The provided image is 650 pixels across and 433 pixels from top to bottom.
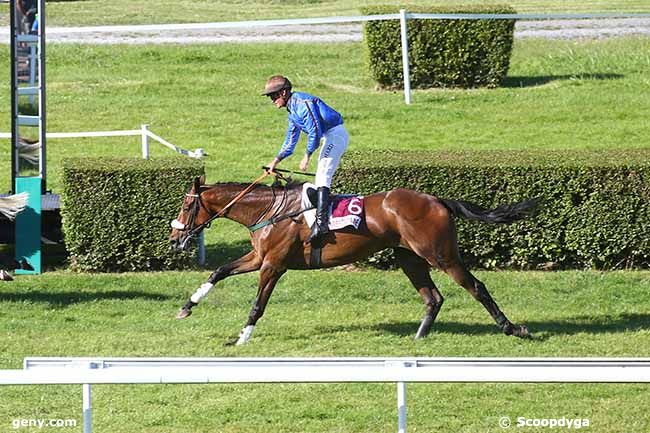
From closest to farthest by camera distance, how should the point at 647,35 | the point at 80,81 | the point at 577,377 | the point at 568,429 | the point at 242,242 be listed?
the point at 577,377 → the point at 568,429 → the point at 242,242 → the point at 80,81 → the point at 647,35

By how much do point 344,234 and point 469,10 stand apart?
1026 cm

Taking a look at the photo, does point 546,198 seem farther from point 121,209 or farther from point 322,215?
point 121,209

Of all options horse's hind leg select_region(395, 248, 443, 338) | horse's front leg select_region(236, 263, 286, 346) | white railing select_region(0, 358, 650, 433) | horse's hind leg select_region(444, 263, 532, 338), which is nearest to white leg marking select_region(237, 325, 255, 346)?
horse's front leg select_region(236, 263, 286, 346)

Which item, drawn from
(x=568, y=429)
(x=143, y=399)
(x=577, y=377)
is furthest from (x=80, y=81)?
(x=577, y=377)

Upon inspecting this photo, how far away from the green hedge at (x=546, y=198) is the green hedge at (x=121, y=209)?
1.74m

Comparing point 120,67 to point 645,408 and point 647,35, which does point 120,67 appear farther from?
point 645,408

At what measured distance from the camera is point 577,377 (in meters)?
5.82

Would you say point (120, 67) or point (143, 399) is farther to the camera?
point (120, 67)

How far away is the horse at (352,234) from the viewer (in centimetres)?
1076

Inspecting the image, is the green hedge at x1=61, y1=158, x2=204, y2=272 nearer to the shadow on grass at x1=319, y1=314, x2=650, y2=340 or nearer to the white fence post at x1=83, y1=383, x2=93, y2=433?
the shadow on grass at x1=319, y1=314, x2=650, y2=340

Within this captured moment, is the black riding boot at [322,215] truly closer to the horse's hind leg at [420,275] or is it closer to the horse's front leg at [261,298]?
the horse's front leg at [261,298]
